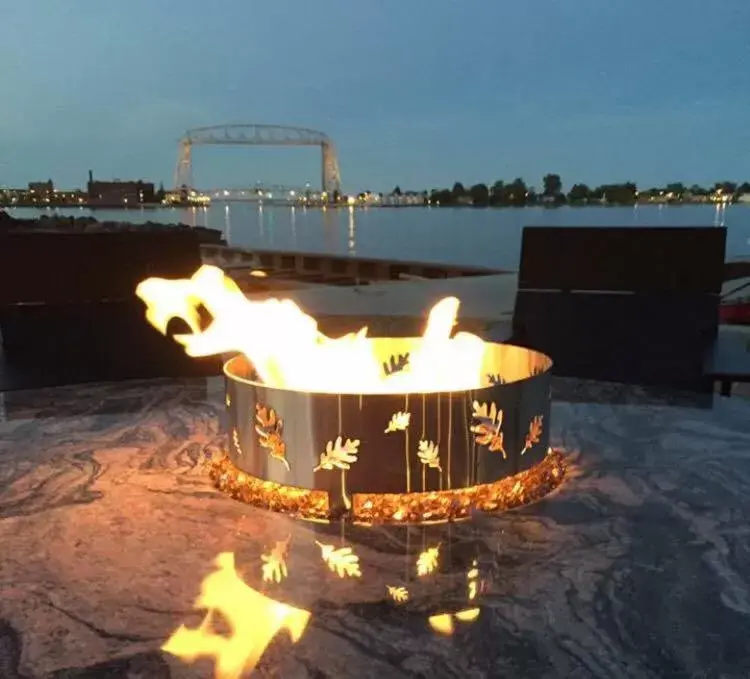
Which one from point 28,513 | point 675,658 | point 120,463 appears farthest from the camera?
point 120,463

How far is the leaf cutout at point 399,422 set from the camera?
186 cm

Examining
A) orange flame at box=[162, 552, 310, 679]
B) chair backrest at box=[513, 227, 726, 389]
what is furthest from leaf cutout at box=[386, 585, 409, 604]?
chair backrest at box=[513, 227, 726, 389]

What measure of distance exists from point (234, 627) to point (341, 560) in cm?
33

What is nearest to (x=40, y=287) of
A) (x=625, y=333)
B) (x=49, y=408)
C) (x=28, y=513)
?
(x=49, y=408)

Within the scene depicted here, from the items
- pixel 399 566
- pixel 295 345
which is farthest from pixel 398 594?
pixel 295 345

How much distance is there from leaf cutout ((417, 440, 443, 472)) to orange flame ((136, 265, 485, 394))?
299 millimetres

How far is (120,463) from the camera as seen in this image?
7.52ft

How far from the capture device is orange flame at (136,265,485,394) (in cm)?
225

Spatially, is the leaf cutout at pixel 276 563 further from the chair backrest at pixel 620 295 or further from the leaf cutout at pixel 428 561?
the chair backrest at pixel 620 295

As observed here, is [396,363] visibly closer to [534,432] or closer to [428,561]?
[534,432]

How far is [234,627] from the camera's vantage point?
4.48ft

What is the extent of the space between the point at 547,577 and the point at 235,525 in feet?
2.38

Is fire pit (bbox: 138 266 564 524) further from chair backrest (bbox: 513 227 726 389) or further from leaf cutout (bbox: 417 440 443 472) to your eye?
chair backrest (bbox: 513 227 726 389)

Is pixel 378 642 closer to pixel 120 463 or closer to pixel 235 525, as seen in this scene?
pixel 235 525
